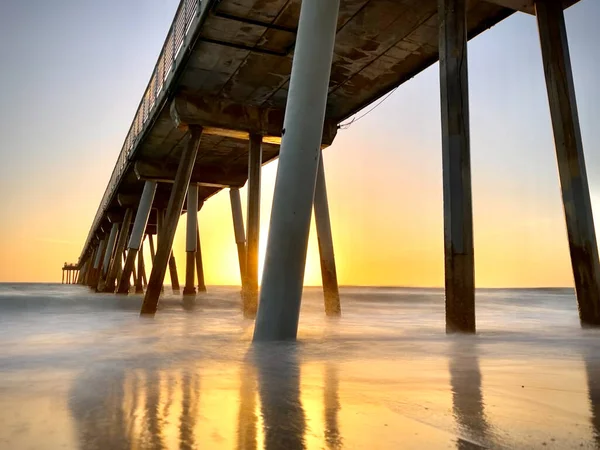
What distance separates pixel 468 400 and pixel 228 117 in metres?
10.3

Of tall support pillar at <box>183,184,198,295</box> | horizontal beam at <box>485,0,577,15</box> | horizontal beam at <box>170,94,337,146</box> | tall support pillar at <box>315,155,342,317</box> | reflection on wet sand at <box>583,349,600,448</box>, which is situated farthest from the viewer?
tall support pillar at <box>183,184,198,295</box>

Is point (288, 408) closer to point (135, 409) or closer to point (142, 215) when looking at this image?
point (135, 409)

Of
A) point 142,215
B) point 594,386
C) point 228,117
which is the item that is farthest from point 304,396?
point 142,215

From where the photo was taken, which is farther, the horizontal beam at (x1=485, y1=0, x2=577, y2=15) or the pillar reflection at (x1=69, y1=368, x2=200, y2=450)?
the horizontal beam at (x1=485, y1=0, x2=577, y2=15)

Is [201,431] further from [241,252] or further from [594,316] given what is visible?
[241,252]

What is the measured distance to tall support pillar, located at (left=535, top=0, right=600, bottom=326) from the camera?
648 cm

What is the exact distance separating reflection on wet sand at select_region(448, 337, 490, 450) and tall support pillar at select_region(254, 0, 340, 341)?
1762mm

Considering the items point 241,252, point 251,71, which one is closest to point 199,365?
point 251,71

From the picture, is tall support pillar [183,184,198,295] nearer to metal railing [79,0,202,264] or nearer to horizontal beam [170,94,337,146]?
metal railing [79,0,202,264]

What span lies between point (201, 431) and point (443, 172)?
4.88 m

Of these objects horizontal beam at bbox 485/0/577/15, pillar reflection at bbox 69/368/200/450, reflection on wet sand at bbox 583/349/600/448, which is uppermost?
horizontal beam at bbox 485/0/577/15

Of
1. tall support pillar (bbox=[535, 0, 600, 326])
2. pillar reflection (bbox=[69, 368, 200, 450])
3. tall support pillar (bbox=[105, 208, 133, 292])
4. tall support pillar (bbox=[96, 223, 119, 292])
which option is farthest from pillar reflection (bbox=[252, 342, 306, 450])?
tall support pillar (bbox=[96, 223, 119, 292])

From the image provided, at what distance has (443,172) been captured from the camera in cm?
605

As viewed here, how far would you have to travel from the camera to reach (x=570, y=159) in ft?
22.0
